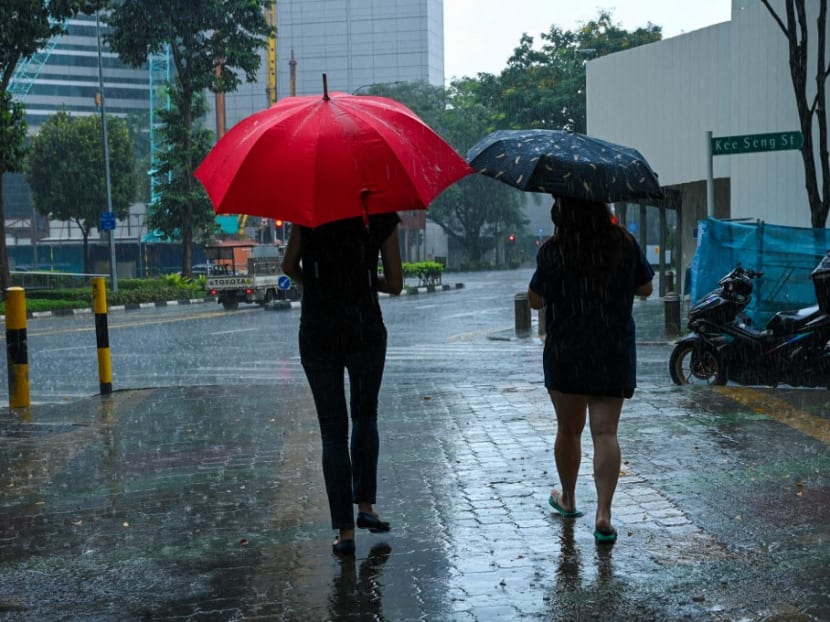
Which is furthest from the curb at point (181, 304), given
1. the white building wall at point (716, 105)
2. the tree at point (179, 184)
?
the white building wall at point (716, 105)

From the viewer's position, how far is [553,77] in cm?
5022

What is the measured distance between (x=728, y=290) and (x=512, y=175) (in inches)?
262

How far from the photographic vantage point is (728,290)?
37.4 ft

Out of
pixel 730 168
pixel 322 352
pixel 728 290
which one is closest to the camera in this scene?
pixel 322 352

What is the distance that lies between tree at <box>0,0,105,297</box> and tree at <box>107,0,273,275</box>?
10063 mm

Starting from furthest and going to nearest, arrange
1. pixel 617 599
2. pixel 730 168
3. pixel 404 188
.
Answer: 1. pixel 730 168
2. pixel 404 188
3. pixel 617 599

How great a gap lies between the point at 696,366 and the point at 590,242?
6.80m

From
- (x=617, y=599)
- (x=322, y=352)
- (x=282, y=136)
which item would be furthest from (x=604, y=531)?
(x=282, y=136)

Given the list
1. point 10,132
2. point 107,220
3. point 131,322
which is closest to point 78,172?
point 107,220

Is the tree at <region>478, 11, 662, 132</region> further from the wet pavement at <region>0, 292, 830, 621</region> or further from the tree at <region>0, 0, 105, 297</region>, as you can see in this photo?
the wet pavement at <region>0, 292, 830, 621</region>

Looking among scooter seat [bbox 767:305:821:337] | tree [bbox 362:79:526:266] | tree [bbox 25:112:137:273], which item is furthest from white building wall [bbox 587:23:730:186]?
tree [bbox 362:79:526:266]

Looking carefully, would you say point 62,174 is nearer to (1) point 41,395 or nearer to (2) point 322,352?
(1) point 41,395

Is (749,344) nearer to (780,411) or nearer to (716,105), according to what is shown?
(780,411)

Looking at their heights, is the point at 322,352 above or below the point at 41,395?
above
